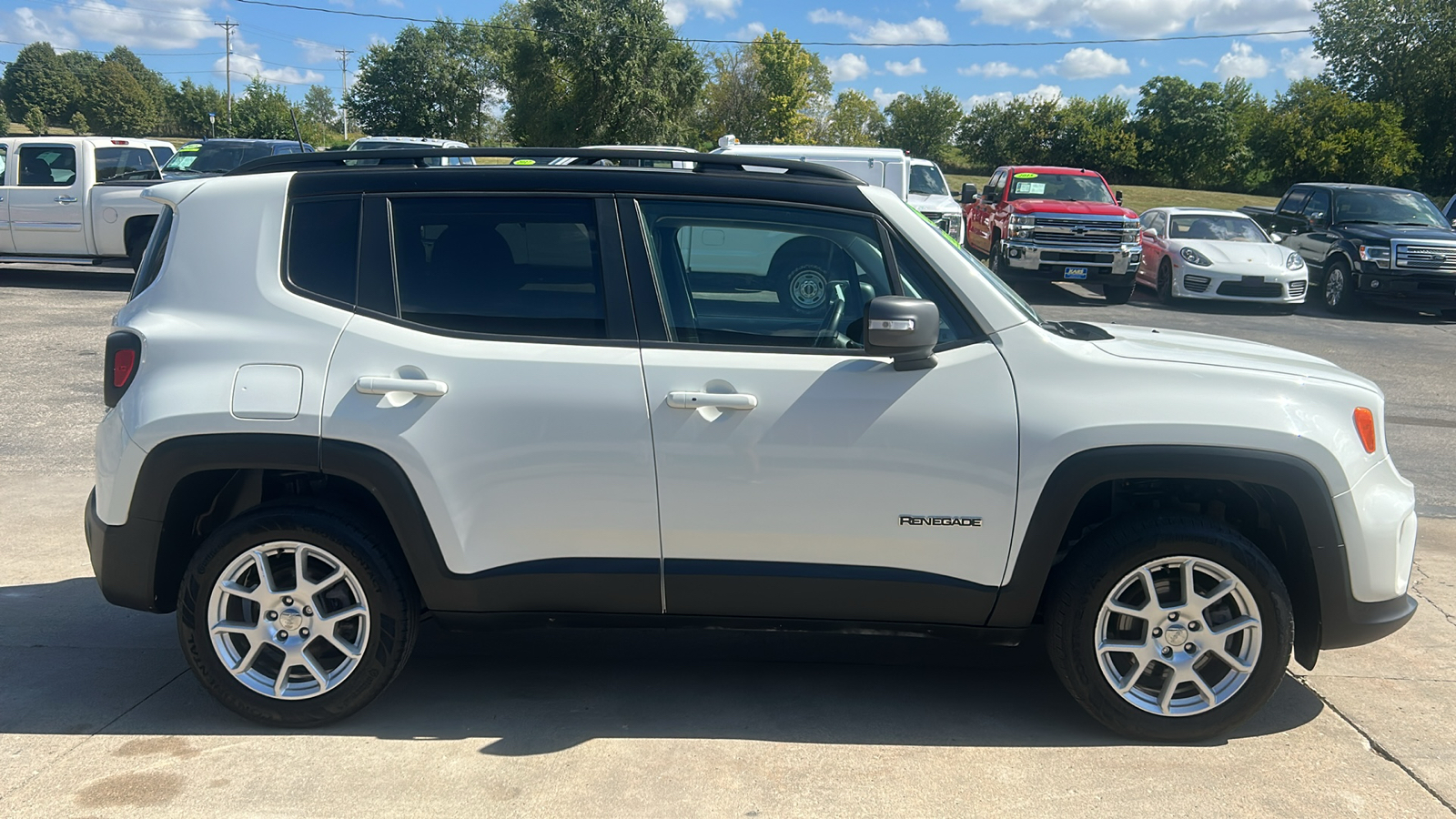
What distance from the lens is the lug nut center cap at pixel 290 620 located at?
3604 mm

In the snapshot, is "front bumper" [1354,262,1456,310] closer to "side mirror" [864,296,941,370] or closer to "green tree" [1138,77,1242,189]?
"side mirror" [864,296,941,370]

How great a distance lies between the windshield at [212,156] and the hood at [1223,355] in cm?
1556

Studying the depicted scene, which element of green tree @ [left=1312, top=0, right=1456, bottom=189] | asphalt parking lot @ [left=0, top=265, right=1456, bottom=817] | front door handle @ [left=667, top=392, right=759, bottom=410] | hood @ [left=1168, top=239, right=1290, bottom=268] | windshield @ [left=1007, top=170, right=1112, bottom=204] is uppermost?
green tree @ [left=1312, top=0, right=1456, bottom=189]

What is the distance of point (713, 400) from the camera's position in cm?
343

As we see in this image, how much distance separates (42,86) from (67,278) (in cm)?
11060

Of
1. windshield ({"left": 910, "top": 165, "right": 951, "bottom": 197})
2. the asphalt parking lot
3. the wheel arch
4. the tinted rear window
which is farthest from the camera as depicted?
windshield ({"left": 910, "top": 165, "right": 951, "bottom": 197})

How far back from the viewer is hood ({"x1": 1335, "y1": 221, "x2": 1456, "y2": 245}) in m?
16.7

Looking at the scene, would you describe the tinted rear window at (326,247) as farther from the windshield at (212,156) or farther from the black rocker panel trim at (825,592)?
the windshield at (212,156)

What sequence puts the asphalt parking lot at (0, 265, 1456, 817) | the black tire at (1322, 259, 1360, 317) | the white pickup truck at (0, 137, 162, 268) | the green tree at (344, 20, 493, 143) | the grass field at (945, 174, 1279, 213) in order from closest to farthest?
the asphalt parking lot at (0, 265, 1456, 817) < the white pickup truck at (0, 137, 162, 268) < the black tire at (1322, 259, 1360, 317) < the grass field at (945, 174, 1279, 213) < the green tree at (344, 20, 493, 143)

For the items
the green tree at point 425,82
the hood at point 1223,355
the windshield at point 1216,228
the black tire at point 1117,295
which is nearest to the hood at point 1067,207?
the windshield at point 1216,228

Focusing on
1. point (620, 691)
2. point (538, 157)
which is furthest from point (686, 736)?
point (538, 157)

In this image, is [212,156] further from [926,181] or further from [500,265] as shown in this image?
[500,265]

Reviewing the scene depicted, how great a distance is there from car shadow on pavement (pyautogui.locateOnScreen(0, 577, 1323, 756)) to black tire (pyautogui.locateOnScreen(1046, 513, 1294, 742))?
0.18 m

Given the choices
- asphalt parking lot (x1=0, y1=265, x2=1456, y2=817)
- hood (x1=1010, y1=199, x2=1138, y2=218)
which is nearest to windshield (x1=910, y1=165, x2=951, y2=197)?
hood (x1=1010, y1=199, x2=1138, y2=218)
